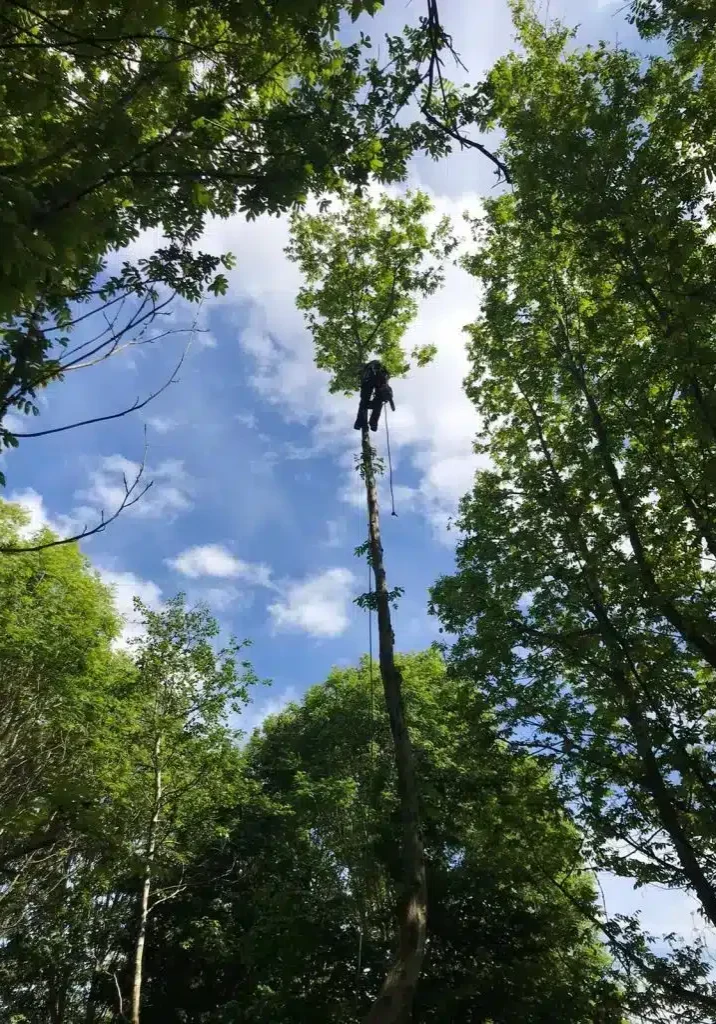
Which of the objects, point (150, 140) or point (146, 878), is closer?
point (150, 140)

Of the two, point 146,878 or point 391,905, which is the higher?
point 146,878

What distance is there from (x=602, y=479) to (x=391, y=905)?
943cm

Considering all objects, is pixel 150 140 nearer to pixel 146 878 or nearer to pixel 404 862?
pixel 404 862

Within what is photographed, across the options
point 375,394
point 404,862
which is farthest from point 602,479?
point 404,862

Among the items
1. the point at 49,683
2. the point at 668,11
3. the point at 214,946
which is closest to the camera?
the point at 668,11

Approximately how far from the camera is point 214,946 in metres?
13.4

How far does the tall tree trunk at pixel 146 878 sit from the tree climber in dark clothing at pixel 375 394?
25.5 feet

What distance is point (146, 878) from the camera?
35.9ft

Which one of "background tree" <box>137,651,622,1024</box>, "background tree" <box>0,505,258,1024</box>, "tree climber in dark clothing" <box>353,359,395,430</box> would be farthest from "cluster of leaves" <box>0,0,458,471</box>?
"background tree" <box>0,505,258,1024</box>

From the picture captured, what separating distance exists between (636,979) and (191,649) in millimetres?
9385

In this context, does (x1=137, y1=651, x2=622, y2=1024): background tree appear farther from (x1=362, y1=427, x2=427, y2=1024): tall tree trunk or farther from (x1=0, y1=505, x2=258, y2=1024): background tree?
(x1=362, y1=427, x2=427, y2=1024): tall tree trunk

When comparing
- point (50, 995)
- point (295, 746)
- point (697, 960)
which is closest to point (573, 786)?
point (697, 960)

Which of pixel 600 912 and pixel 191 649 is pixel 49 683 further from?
pixel 600 912

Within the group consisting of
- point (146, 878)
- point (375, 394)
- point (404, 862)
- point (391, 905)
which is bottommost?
point (404, 862)
